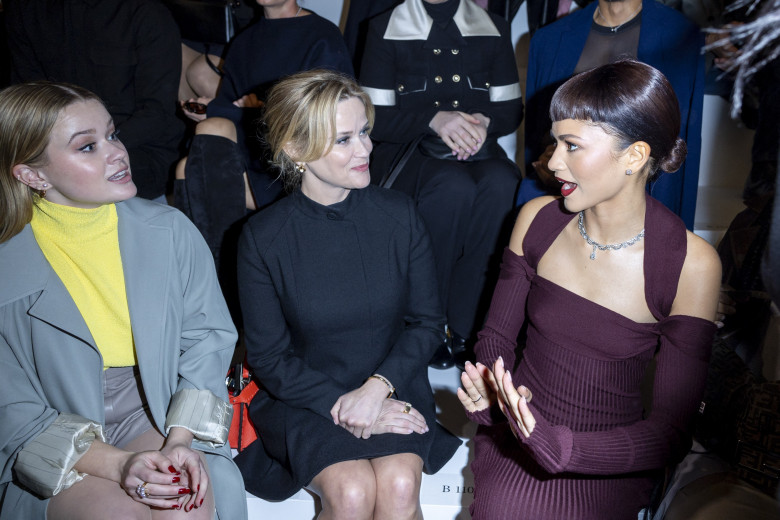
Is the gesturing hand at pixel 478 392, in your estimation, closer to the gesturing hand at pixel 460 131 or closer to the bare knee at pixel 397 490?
the bare knee at pixel 397 490

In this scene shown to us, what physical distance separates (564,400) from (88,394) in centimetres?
106

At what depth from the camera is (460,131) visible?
84.0 inches

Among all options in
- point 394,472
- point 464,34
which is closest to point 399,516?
point 394,472

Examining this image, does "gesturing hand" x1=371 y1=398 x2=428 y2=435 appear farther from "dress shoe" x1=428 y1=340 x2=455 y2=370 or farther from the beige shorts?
"dress shoe" x1=428 y1=340 x2=455 y2=370

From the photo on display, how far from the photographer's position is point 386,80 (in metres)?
2.25

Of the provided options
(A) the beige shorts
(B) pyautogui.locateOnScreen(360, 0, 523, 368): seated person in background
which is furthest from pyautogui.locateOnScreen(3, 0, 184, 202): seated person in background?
(A) the beige shorts

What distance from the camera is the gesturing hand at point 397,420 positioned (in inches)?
60.1

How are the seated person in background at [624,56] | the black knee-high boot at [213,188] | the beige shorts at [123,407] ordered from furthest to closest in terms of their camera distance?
the black knee-high boot at [213,188] → the seated person in background at [624,56] → the beige shorts at [123,407]

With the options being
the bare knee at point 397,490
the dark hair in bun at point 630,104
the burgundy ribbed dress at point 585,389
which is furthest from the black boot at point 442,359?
→ the dark hair in bun at point 630,104

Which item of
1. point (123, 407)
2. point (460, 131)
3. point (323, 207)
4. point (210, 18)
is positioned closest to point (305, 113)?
point (323, 207)

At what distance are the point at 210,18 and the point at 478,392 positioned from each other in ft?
6.47

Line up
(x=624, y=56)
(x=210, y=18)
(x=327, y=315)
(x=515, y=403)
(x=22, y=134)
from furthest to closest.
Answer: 1. (x=210, y=18)
2. (x=624, y=56)
3. (x=327, y=315)
4. (x=22, y=134)
5. (x=515, y=403)

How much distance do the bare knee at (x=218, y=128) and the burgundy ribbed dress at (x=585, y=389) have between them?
1.14 meters

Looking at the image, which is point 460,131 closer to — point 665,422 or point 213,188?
point 213,188
